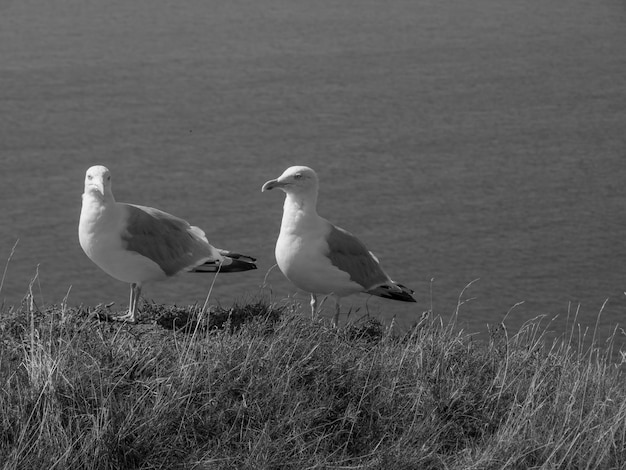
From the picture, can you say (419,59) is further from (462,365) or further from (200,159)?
(462,365)

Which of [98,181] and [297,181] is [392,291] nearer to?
[297,181]

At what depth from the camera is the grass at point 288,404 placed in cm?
486

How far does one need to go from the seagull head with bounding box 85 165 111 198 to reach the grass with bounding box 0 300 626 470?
917mm

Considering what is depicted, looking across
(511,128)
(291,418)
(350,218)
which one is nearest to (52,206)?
(350,218)

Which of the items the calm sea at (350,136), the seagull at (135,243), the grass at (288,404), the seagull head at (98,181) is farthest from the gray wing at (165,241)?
the calm sea at (350,136)

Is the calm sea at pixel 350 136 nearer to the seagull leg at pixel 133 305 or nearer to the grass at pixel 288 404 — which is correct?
the seagull leg at pixel 133 305

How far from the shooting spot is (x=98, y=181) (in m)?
6.61

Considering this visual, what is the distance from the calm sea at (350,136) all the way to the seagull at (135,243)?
3.87 feet

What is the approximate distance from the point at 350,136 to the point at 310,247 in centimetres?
452

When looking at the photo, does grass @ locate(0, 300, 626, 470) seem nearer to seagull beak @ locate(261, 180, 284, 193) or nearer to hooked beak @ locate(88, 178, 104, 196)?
hooked beak @ locate(88, 178, 104, 196)

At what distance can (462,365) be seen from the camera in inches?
228

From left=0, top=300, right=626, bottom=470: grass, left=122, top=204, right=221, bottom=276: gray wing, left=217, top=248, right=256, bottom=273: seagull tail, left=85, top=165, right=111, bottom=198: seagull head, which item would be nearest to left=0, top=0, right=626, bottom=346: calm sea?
left=217, top=248, right=256, bottom=273: seagull tail

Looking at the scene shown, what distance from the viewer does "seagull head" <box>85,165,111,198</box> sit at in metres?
6.57

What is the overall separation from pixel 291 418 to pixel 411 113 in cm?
720
